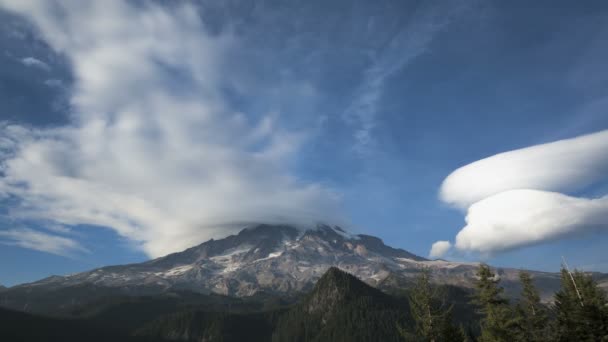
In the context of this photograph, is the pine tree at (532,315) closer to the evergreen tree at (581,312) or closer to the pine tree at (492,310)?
the evergreen tree at (581,312)

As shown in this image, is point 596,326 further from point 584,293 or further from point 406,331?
point 406,331

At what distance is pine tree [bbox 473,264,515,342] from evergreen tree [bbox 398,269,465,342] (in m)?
9.83

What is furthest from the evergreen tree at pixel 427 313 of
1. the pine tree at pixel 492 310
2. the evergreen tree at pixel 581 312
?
the evergreen tree at pixel 581 312

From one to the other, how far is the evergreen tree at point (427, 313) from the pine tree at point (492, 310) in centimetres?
983

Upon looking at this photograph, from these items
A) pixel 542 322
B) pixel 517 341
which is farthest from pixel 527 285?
pixel 517 341

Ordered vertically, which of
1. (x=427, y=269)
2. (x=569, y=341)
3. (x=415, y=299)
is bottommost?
(x=569, y=341)

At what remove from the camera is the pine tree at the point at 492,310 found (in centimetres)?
5200

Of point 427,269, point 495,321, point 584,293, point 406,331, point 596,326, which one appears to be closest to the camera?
point 406,331

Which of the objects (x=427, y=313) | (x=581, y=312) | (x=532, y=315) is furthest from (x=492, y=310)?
(x=532, y=315)

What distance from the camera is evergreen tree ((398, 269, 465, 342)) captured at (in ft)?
143

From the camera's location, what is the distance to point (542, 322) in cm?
7344

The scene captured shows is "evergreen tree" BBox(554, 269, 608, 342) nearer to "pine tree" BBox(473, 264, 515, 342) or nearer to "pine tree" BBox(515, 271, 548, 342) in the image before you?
"pine tree" BBox(515, 271, 548, 342)

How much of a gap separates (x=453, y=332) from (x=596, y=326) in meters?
35.1

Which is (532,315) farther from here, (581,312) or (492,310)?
(492,310)
